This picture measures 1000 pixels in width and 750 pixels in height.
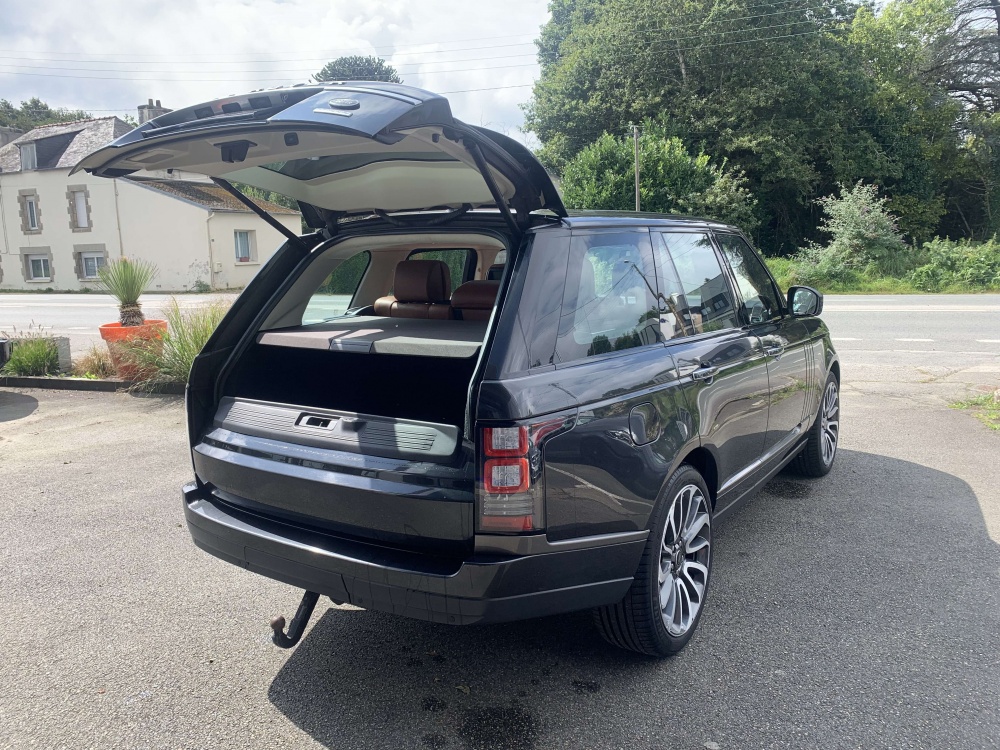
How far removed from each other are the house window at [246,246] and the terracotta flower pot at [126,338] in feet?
94.5

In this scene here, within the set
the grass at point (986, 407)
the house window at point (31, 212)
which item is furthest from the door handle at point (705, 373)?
the house window at point (31, 212)

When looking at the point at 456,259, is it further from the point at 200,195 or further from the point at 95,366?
the point at 200,195

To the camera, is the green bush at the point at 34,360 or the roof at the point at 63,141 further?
the roof at the point at 63,141

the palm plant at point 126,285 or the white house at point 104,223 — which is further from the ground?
the white house at point 104,223

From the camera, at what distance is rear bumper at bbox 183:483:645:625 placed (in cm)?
238

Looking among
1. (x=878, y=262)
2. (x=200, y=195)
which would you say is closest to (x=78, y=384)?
(x=878, y=262)

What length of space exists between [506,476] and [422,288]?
6.23ft

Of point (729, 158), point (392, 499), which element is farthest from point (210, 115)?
point (729, 158)

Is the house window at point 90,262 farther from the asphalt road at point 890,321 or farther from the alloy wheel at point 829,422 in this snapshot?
the alloy wheel at point 829,422

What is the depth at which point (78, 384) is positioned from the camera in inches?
355

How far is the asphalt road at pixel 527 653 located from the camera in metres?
2.57

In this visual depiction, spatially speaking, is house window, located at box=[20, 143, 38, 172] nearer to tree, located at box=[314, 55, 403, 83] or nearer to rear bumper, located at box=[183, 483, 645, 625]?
tree, located at box=[314, 55, 403, 83]

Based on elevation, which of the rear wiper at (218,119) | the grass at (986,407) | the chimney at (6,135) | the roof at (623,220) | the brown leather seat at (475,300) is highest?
the chimney at (6,135)

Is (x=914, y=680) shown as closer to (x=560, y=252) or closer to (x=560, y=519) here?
(x=560, y=519)
